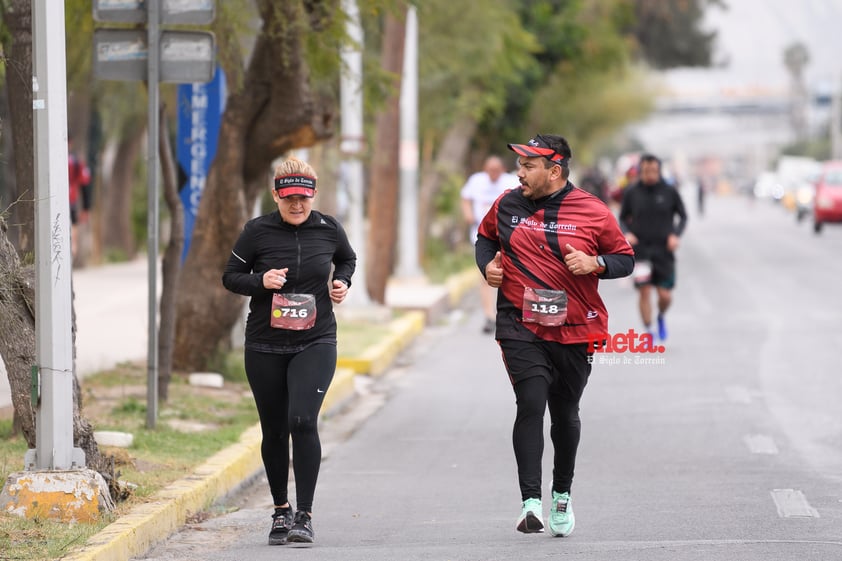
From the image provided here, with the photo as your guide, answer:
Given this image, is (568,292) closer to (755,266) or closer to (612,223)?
(612,223)

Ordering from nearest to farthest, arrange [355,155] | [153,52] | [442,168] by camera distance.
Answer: [153,52], [355,155], [442,168]

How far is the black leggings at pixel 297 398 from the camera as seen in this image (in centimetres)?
730

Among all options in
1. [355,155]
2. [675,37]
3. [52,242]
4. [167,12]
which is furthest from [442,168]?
[52,242]

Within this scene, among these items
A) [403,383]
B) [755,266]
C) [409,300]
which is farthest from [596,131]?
[403,383]

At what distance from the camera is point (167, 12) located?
9945mm

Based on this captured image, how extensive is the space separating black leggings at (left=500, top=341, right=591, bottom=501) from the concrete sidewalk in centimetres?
183

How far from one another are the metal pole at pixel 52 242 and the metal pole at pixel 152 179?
2509mm

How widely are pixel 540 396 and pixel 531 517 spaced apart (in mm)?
570

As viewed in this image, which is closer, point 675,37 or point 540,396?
point 540,396

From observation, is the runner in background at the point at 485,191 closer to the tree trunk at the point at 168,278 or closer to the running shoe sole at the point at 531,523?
the tree trunk at the point at 168,278

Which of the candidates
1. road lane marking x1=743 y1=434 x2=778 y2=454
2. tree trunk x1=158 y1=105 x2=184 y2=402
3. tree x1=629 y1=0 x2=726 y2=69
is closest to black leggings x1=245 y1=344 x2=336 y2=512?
road lane marking x1=743 y1=434 x2=778 y2=454

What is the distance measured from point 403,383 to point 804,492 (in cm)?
639

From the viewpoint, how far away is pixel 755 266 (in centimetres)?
2991

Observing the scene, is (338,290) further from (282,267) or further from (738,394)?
(738,394)
